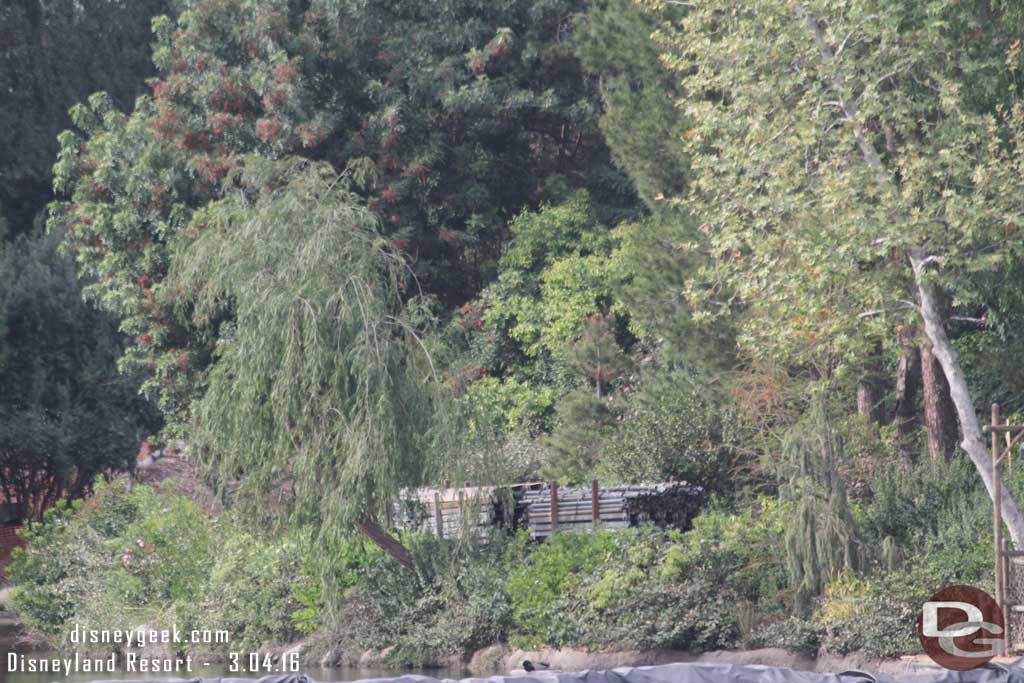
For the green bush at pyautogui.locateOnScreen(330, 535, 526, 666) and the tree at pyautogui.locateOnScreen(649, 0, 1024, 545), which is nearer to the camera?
the tree at pyautogui.locateOnScreen(649, 0, 1024, 545)

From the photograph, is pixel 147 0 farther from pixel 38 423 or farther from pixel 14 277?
pixel 38 423

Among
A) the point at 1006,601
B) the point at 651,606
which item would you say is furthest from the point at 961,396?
the point at 651,606

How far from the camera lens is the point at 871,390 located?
20.2m

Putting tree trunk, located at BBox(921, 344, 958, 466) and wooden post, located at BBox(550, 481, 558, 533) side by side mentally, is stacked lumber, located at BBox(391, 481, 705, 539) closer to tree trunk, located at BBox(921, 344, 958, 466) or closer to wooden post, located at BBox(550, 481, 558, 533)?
wooden post, located at BBox(550, 481, 558, 533)

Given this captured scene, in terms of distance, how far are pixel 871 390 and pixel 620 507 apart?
443 cm

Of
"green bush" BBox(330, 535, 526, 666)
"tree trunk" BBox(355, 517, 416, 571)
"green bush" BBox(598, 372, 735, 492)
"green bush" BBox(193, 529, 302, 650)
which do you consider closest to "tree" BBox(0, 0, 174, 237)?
"green bush" BBox(193, 529, 302, 650)

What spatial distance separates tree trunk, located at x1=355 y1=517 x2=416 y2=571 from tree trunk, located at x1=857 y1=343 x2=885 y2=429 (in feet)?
23.1

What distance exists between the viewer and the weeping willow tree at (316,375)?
16.0 meters

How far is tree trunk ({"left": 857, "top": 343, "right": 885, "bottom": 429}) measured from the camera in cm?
1992

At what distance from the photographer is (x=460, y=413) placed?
1677cm

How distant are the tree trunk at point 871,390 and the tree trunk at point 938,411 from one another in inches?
37.3

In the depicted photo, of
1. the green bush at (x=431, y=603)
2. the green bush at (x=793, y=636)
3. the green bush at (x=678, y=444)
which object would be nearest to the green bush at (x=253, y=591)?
the green bush at (x=431, y=603)

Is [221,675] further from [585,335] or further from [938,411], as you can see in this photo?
[585,335]

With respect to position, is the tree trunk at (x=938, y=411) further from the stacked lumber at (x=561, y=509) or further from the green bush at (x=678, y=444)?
the stacked lumber at (x=561, y=509)
